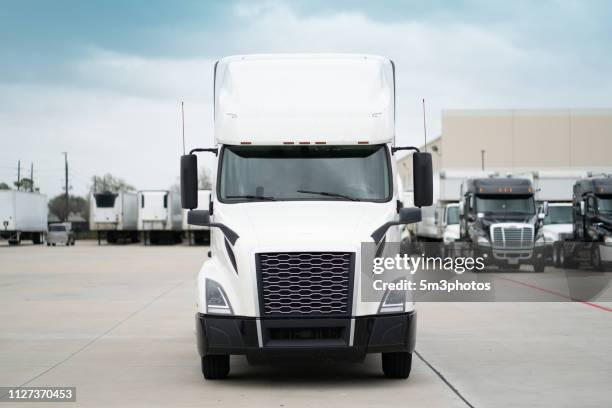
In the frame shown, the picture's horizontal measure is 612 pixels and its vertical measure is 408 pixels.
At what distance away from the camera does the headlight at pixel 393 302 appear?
9.88m

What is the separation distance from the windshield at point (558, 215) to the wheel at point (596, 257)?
7221mm

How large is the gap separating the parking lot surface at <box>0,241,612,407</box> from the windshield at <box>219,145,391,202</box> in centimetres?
196

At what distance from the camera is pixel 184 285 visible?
1047 inches

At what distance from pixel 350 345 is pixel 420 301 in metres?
11.2

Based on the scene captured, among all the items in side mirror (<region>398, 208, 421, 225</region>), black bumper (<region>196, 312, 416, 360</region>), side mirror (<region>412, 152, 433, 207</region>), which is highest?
side mirror (<region>412, 152, 433, 207</region>)

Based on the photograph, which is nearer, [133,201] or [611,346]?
[611,346]

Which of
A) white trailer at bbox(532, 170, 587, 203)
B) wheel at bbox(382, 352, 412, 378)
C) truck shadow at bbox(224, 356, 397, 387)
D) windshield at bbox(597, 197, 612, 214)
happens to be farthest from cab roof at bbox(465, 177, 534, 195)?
wheel at bbox(382, 352, 412, 378)

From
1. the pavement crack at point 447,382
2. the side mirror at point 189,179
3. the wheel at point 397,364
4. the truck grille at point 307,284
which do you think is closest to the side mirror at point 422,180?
Result: the truck grille at point 307,284

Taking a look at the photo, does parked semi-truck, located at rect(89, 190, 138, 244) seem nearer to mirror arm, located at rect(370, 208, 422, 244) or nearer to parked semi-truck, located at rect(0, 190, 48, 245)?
parked semi-truck, located at rect(0, 190, 48, 245)

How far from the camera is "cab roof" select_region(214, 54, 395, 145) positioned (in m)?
10.8

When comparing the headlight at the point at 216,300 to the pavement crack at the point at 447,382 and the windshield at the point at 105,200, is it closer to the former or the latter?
the pavement crack at the point at 447,382

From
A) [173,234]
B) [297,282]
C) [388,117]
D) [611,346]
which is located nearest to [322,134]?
[388,117]

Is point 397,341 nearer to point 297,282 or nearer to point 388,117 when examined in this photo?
point 297,282

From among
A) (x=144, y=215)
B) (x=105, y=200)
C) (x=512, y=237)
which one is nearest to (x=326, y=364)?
(x=512, y=237)
